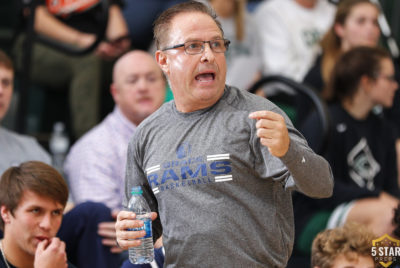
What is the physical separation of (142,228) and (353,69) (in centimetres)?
226

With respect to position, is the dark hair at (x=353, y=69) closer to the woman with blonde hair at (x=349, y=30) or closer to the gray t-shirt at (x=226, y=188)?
the woman with blonde hair at (x=349, y=30)

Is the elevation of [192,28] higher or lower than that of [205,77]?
higher

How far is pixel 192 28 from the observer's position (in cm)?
202

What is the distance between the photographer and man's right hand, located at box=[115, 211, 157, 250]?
1985 millimetres

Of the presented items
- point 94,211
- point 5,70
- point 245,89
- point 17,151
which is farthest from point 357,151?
point 5,70

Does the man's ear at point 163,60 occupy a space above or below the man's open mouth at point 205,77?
above

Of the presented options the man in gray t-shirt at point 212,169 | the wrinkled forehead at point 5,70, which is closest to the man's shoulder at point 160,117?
the man in gray t-shirt at point 212,169

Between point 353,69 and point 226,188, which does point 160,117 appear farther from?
point 353,69

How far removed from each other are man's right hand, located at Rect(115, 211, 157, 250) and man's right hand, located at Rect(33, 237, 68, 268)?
1.62ft

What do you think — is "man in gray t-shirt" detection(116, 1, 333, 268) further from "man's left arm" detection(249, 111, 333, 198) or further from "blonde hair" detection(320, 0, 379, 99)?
"blonde hair" detection(320, 0, 379, 99)

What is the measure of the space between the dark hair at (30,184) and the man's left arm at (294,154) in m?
1.09

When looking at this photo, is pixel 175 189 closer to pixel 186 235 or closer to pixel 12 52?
pixel 186 235

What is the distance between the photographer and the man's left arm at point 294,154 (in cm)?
175

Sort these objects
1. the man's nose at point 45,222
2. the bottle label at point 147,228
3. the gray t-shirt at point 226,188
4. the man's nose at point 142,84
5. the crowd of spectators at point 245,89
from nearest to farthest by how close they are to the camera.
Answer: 1. the gray t-shirt at point 226,188
2. the bottle label at point 147,228
3. the man's nose at point 45,222
4. the crowd of spectators at point 245,89
5. the man's nose at point 142,84
